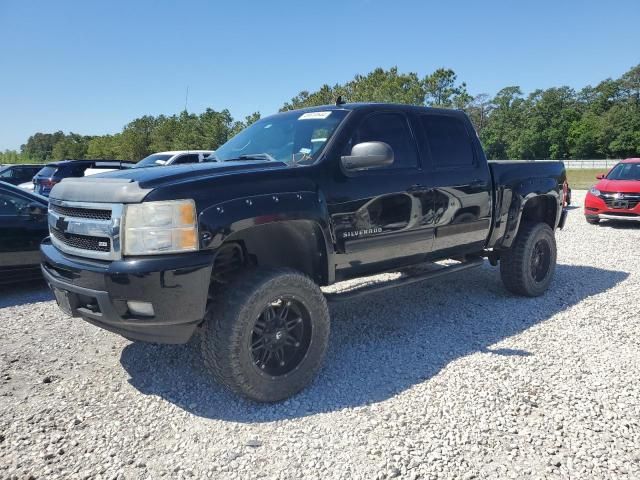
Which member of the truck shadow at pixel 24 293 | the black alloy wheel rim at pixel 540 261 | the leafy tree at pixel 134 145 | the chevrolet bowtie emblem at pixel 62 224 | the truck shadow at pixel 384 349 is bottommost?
the truck shadow at pixel 384 349

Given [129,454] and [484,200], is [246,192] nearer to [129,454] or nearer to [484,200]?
[129,454]

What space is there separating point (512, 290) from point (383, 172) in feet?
8.67

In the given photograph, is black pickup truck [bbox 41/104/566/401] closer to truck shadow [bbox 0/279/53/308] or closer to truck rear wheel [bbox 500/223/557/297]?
truck rear wheel [bbox 500/223/557/297]

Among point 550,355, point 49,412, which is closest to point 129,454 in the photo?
point 49,412

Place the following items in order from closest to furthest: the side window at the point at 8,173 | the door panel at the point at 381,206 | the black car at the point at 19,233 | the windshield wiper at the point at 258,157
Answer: the door panel at the point at 381,206 → the windshield wiper at the point at 258,157 → the black car at the point at 19,233 → the side window at the point at 8,173

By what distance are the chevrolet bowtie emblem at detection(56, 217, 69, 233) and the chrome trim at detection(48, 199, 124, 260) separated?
0.09 feet

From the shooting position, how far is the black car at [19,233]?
581 centimetres

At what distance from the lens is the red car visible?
36.1 feet

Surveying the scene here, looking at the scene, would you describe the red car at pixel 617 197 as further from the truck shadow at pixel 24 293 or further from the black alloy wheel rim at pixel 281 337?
the truck shadow at pixel 24 293

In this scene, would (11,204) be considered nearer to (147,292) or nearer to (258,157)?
(258,157)

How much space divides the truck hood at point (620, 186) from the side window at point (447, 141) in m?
8.25

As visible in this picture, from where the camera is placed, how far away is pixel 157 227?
2.81 meters

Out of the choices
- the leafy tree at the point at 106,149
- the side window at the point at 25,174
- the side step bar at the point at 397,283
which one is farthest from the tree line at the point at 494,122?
the side step bar at the point at 397,283

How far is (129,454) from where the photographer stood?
107 inches
